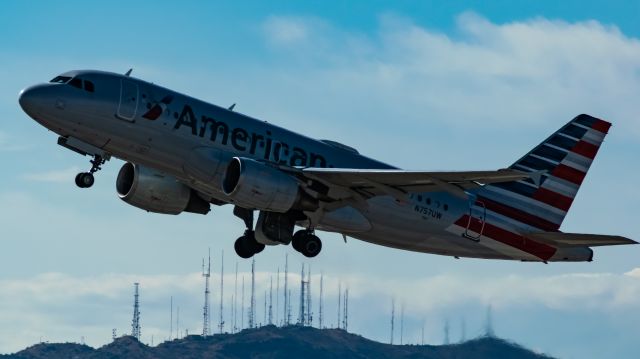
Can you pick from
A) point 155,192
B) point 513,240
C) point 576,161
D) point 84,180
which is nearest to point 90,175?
point 84,180

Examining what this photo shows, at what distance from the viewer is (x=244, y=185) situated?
1975 inches

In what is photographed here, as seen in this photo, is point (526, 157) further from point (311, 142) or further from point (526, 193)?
point (311, 142)

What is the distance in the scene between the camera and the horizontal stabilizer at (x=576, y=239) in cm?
5319

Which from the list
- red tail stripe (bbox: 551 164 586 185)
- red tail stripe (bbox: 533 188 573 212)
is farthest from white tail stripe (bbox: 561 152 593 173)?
red tail stripe (bbox: 533 188 573 212)

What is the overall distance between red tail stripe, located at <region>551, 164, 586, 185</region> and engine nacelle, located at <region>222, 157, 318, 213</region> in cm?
1501

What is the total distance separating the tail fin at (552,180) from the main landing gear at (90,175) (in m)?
17.0

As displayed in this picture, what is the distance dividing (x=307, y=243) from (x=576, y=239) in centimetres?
1168

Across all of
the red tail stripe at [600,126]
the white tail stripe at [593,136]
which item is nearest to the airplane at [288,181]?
the white tail stripe at [593,136]

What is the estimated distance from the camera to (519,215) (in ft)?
191

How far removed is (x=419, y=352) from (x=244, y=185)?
134608 millimetres

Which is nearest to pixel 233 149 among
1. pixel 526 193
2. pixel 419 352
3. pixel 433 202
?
pixel 433 202

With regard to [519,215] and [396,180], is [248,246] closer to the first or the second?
[396,180]

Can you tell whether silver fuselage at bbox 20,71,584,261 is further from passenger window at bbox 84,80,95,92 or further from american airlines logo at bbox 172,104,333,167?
passenger window at bbox 84,80,95,92

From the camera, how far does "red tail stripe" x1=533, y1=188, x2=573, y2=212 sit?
59344 mm
